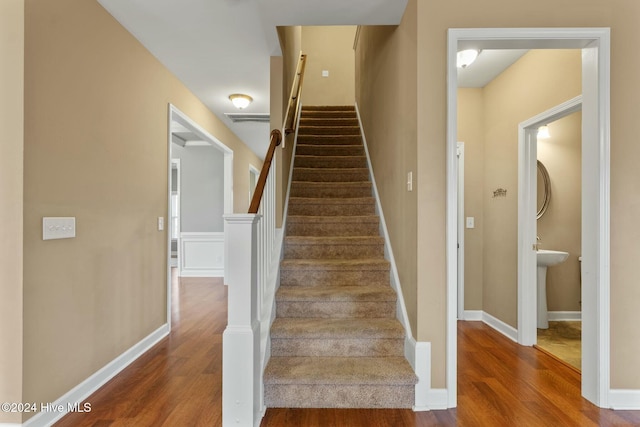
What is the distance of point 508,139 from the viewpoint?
328cm

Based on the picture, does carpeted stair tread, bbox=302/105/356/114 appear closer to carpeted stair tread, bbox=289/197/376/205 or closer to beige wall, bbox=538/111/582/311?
carpeted stair tread, bbox=289/197/376/205

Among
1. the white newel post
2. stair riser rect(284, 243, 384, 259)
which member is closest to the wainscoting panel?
stair riser rect(284, 243, 384, 259)

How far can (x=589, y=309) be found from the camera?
200 centimetres

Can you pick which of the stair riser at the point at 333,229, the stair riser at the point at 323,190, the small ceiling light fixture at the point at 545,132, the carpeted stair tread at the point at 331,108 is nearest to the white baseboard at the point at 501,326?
the stair riser at the point at 333,229

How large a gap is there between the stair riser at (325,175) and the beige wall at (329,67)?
2903 millimetres

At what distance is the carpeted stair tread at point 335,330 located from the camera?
2.16 m

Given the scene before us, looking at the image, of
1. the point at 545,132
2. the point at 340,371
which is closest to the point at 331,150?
the point at 545,132

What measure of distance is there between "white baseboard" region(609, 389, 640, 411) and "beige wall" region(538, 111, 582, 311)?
1.90 m

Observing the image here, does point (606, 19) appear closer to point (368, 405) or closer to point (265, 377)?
point (368, 405)

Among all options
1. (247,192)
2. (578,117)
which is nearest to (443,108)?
(578,117)

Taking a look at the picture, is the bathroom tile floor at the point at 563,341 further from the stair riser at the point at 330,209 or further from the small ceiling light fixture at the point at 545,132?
the small ceiling light fixture at the point at 545,132

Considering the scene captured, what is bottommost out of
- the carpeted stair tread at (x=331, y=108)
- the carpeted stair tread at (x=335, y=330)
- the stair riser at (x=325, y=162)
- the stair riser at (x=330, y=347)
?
the stair riser at (x=330, y=347)

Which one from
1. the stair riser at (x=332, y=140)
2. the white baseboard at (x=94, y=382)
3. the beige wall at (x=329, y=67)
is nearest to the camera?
the white baseboard at (x=94, y=382)
